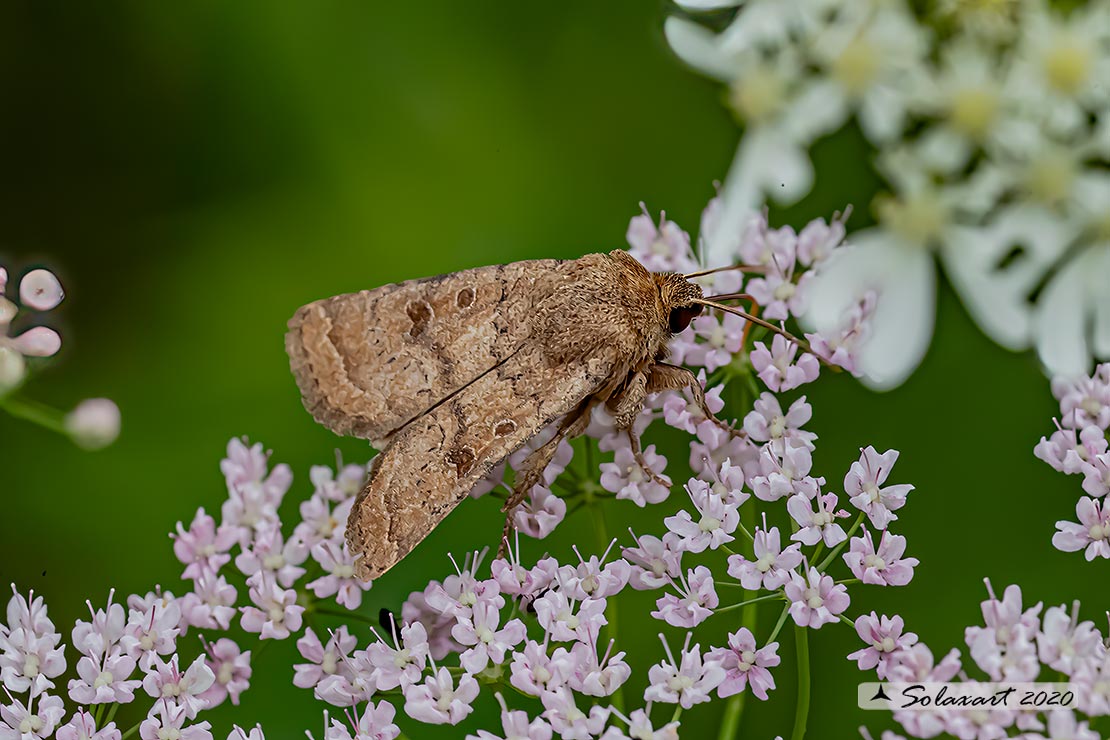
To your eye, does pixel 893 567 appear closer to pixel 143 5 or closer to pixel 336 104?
pixel 336 104

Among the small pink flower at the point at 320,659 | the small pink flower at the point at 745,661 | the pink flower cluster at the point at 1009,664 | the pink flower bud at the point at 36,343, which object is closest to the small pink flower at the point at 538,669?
the small pink flower at the point at 745,661

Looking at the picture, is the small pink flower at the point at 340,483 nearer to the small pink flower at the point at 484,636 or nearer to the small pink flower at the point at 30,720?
the small pink flower at the point at 484,636

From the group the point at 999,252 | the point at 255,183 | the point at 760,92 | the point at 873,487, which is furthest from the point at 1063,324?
the point at 255,183

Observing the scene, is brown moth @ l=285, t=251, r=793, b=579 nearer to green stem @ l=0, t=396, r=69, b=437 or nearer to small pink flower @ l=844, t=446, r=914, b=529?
small pink flower @ l=844, t=446, r=914, b=529

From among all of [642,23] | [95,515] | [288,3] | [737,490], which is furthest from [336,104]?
[737,490]

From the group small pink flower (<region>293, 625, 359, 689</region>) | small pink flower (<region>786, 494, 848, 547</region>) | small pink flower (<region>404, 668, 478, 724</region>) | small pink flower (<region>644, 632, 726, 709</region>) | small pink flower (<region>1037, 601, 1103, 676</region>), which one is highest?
small pink flower (<region>293, 625, 359, 689</region>)

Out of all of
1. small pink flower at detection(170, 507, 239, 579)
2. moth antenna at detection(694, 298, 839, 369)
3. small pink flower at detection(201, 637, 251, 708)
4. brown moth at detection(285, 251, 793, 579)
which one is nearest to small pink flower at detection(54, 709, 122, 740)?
small pink flower at detection(201, 637, 251, 708)
